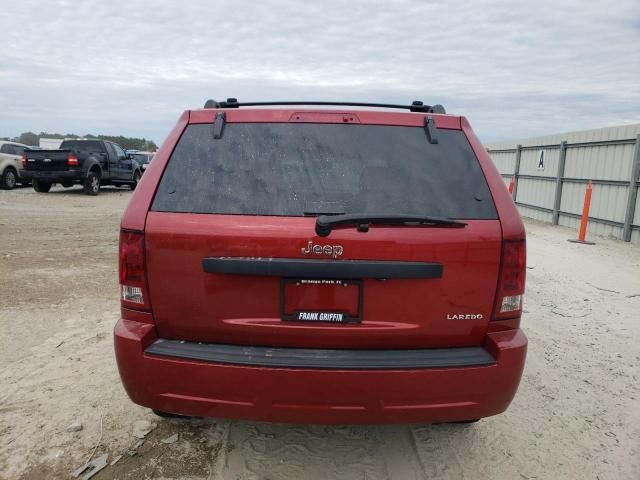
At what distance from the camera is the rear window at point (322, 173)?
7.46ft

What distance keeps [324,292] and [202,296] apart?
57cm

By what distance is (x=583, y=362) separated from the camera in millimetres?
4238

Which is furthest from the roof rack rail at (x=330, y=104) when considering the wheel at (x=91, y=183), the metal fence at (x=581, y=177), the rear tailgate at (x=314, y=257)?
the wheel at (x=91, y=183)

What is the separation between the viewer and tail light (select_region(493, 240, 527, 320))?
2285 mm

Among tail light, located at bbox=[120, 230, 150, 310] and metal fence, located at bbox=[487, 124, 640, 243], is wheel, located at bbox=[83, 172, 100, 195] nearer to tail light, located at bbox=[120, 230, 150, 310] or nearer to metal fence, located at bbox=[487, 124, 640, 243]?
metal fence, located at bbox=[487, 124, 640, 243]

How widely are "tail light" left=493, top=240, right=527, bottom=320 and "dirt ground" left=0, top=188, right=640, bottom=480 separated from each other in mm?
975

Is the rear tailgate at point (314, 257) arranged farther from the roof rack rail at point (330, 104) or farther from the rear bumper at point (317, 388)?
the roof rack rail at point (330, 104)

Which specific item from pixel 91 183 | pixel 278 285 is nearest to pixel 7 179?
pixel 91 183

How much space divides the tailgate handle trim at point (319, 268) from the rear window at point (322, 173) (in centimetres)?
23

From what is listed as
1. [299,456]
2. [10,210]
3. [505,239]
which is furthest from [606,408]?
[10,210]

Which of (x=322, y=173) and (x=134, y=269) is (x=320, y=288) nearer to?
(x=322, y=173)

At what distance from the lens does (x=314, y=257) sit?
217cm

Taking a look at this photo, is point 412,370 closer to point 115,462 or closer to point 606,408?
point 115,462

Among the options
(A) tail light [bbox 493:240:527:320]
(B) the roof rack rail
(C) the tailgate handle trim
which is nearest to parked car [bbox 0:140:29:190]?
(B) the roof rack rail
